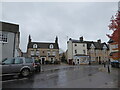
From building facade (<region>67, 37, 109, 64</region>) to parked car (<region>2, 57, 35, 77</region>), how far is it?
3086cm

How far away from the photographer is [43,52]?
4416 centimetres

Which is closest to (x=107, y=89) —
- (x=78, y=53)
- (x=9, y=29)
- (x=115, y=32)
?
(x=115, y=32)

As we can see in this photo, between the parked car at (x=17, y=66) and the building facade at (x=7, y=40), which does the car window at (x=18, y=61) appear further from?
the building facade at (x=7, y=40)

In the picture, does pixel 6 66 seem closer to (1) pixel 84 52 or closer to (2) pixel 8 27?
(2) pixel 8 27

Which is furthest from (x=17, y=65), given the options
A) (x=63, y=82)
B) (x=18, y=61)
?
(x=63, y=82)

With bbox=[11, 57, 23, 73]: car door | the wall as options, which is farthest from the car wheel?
the wall

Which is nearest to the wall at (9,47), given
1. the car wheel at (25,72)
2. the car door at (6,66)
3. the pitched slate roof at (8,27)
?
the pitched slate roof at (8,27)

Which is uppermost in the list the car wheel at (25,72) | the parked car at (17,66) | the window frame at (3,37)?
the window frame at (3,37)

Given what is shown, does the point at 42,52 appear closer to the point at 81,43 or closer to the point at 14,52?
the point at 81,43

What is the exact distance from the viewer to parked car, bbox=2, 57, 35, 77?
395 inches

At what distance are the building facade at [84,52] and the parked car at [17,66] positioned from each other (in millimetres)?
30861

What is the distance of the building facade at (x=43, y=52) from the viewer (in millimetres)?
43312

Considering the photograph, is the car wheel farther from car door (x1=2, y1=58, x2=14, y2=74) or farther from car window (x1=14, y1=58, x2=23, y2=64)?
car door (x1=2, y1=58, x2=14, y2=74)

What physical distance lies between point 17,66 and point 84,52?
36.7m
